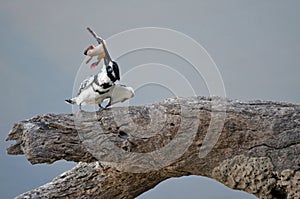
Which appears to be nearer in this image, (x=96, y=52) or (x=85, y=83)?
(x=96, y=52)

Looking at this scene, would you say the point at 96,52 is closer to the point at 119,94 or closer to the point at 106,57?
the point at 106,57

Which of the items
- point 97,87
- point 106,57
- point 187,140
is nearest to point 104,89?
point 97,87

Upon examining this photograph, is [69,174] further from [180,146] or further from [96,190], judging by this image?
[180,146]

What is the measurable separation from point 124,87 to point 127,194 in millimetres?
829

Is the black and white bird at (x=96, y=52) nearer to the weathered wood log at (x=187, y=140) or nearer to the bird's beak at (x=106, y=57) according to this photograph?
the bird's beak at (x=106, y=57)

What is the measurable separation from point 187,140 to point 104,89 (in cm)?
53

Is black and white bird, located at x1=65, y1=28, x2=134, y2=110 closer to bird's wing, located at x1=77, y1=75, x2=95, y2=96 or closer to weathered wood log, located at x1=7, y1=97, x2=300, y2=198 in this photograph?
bird's wing, located at x1=77, y1=75, x2=95, y2=96

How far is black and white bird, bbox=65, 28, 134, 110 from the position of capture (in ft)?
7.20

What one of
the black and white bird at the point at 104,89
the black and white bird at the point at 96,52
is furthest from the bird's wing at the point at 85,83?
the black and white bird at the point at 96,52

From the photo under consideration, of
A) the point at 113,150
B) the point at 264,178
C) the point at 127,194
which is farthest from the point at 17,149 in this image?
the point at 264,178

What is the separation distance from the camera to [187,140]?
2.24m

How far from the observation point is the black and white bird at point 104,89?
2195 mm

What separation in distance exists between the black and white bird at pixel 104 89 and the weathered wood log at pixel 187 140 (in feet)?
0.34

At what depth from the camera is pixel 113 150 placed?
86.5 inches
